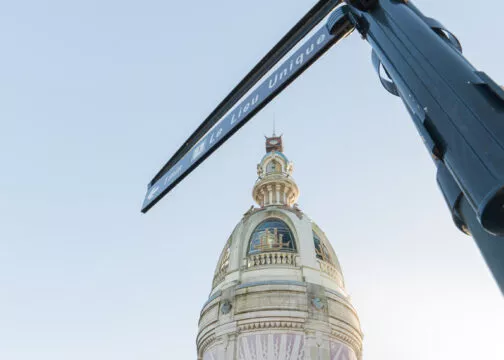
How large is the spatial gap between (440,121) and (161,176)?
482 cm

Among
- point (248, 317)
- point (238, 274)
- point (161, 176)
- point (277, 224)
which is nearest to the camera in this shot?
point (161, 176)

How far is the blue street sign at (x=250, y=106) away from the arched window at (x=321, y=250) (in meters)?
16.6

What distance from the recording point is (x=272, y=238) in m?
22.4

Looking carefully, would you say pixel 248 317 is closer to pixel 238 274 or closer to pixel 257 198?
pixel 238 274

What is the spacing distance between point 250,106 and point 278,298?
15345mm

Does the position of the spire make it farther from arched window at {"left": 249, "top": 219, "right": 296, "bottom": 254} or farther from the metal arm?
the metal arm

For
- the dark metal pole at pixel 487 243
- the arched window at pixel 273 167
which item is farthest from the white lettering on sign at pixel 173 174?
the arched window at pixel 273 167

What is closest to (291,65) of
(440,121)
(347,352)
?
(440,121)

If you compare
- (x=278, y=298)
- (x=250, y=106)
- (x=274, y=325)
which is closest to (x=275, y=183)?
(x=278, y=298)

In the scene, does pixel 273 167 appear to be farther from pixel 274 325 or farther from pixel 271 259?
pixel 274 325

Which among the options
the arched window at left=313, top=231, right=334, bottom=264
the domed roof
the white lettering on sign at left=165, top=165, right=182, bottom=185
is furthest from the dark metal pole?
the arched window at left=313, top=231, right=334, bottom=264

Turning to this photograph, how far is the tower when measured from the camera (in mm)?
18453

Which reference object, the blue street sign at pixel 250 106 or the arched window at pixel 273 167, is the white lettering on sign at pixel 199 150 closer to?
the blue street sign at pixel 250 106

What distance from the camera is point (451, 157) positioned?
2418mm
